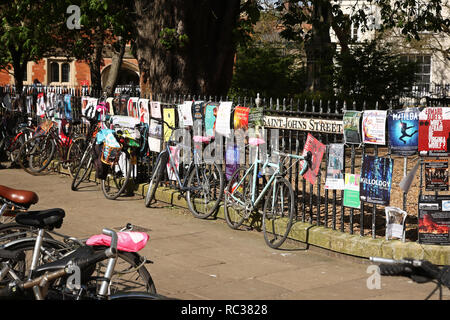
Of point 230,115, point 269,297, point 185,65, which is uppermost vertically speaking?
point 185,65

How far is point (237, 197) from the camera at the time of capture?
9.33 m

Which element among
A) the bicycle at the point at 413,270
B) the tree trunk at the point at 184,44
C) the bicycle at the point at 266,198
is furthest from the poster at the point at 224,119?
the bicycle at the point at 413,270

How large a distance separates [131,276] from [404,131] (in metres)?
3.65

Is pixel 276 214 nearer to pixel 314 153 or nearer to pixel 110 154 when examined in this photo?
pixel 314 153

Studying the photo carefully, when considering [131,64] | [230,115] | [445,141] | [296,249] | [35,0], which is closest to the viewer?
[445,141]

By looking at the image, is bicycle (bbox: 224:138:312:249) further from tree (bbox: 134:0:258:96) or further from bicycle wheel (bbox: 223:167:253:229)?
tree (bbox: 134:0:258:96)

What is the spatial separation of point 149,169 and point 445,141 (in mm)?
5799

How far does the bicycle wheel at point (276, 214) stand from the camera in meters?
8.44

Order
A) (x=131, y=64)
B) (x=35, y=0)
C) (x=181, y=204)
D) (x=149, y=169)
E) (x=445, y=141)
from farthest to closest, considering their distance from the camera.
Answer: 1. (x=131, y=64)
2. (x=35, y=0)
3. (x=149, y=169)
4. (x=181, y=204)
5. (x=445, y=141)

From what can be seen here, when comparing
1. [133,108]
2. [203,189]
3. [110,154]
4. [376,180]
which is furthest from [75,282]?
[133,108]

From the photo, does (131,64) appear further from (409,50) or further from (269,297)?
(269,297)

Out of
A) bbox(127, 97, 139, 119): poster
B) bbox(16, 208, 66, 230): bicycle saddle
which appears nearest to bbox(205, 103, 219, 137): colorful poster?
bbox(127, 97, 139, 119): poster

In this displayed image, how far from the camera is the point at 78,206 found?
35.2 ft

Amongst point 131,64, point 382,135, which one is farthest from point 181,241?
point 131,64
